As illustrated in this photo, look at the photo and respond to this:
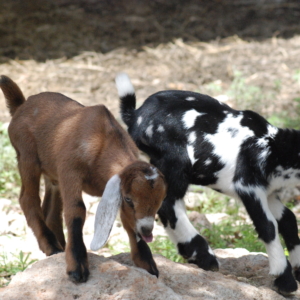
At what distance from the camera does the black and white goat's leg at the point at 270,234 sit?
12.9 ft

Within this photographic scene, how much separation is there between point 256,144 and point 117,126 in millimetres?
1116

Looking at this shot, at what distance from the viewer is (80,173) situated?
381cm

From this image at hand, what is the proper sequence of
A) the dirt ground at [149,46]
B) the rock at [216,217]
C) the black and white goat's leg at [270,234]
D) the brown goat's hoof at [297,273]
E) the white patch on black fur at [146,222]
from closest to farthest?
the white patch on black fur at [146,222]
the black and white goat's leg at [270,234]
the brown goat's hoof at [297,273]
the rock at [216,217]
the dirt ground at [149,46]

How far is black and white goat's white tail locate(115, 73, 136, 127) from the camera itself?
4676 millimetres

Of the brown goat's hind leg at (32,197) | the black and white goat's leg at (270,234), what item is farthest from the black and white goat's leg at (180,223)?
the brown goat's hind leg at (32,197)

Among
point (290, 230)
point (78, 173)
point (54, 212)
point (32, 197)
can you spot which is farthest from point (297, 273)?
point (32, 197)

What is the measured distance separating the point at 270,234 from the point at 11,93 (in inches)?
97.7

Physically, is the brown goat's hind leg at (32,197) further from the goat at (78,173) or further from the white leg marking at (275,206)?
the white leg marking at (275,206)

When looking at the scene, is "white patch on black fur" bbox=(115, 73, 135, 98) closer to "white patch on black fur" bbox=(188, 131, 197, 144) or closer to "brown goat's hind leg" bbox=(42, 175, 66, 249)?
"white patch on black fur" bbox=(188, 131, 197, 144)

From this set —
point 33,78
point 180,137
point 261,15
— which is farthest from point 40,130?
point 261,15

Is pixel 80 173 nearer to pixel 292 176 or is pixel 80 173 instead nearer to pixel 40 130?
pixel 40 130

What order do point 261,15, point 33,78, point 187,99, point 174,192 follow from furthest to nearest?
1. point 261,15
2. point 33,78
3. point 187,99
4. point 174,192

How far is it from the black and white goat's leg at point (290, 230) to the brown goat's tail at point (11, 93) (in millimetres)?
2356

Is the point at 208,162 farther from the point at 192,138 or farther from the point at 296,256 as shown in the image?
the point at 296,256
